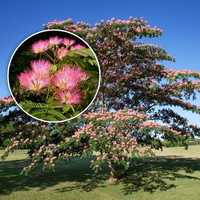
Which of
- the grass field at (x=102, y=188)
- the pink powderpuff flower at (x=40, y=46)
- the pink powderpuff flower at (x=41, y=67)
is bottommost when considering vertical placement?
the grass field at (x=102, y=188)

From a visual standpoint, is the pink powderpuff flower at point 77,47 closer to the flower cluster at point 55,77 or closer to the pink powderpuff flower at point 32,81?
the flower cluster at point 55,77

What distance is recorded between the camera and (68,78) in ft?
20.5

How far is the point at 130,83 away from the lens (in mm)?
19109

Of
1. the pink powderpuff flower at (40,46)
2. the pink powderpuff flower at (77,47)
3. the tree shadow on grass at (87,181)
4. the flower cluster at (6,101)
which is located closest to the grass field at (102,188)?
the tree shadow on grass at (87,181)

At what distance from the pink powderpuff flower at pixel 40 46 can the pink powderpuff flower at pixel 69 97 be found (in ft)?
2.36

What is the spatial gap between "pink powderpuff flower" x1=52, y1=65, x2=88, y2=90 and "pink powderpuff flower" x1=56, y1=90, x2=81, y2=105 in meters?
0.08

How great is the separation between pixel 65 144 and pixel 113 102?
3.92 meters

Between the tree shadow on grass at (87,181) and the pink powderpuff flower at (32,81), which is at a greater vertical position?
the pink powderpuff flower at (32,81)

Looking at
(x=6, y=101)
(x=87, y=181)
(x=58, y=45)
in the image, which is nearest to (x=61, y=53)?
(x=58, y=45)

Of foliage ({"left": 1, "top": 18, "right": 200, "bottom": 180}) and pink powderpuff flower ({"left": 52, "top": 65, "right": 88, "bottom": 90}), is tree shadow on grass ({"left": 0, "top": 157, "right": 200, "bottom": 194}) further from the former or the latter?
pink powderpuff flower ({"left": 52, "top": 65, "right": 88, "bottom": 90})

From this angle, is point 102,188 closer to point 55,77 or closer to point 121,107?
point 121,107

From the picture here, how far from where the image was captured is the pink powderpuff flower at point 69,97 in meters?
6.22

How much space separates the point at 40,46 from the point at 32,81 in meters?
0.71

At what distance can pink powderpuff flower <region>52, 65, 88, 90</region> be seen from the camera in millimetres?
6168
